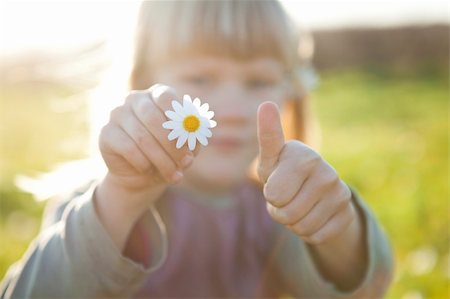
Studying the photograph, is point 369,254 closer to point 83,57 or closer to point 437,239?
point 437,239

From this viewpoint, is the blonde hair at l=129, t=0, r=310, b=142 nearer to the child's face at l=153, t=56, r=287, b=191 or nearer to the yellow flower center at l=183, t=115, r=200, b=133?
the child's face at l=153, t=56, r=287, b=191

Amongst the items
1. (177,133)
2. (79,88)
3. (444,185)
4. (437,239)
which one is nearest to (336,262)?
(177,133)

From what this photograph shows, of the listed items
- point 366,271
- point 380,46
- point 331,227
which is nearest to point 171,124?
point 331,227

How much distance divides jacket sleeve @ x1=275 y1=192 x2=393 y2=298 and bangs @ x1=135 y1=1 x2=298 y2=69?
0.57 meters

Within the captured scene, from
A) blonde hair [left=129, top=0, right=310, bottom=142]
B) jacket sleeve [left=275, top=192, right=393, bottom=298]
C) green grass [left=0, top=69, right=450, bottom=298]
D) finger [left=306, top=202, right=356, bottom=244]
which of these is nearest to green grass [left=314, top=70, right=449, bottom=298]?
green grass [left=0, top=69, right=450, bottom=298]

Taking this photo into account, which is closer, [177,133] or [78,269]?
[177,133]

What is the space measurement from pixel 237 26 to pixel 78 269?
829 millimetres

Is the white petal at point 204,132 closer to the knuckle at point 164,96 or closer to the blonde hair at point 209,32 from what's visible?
the knuckle at point 164,96

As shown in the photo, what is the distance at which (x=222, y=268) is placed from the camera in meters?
1.92

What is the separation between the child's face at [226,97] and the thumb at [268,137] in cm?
74

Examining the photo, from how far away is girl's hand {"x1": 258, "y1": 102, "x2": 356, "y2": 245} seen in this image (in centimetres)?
104

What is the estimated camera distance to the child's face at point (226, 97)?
5.96 feet

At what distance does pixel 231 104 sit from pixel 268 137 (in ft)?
2.55

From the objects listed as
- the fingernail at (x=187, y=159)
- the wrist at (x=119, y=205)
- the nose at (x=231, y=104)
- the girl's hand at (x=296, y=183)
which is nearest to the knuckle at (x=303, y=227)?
the girl's hand at (x=296, y=183)
